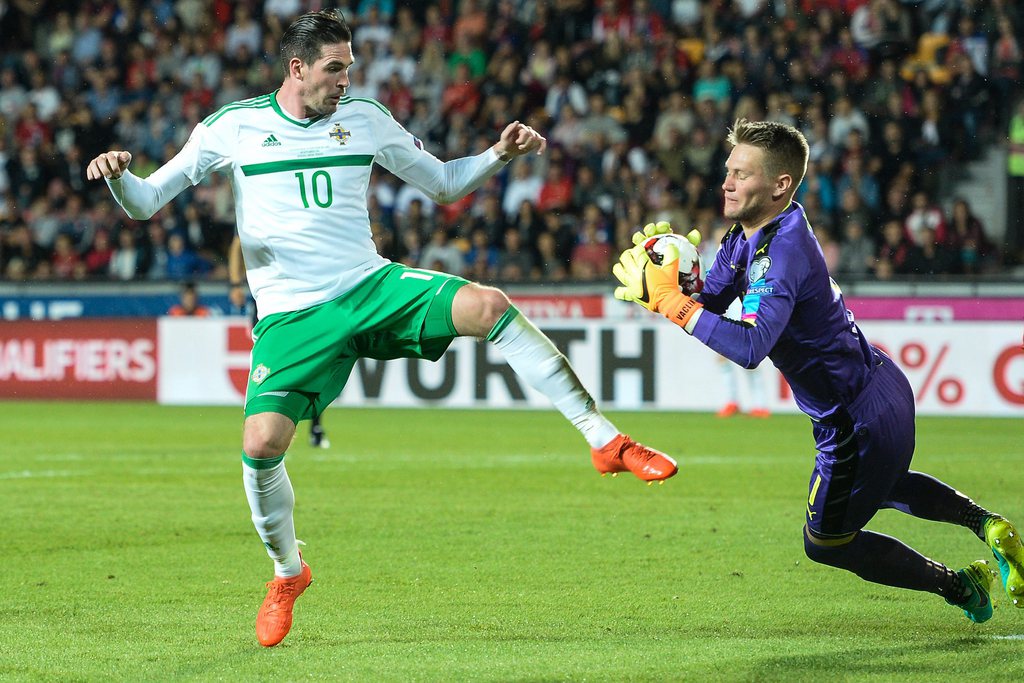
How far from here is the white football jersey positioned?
17.8 ft

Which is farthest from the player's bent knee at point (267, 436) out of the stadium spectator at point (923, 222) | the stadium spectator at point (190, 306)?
the stadium spectator at point (190, 306)

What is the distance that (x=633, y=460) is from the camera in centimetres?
495

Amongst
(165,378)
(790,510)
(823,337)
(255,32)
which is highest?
(255,32)

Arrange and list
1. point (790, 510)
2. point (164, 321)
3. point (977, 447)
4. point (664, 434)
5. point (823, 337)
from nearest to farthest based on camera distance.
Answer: point (823, 337) → point (790, 510) → point (977, 447) → point (664, 434) → point (164, 321)

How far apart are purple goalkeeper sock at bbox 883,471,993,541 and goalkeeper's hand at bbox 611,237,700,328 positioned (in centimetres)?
118

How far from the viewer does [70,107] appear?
23.1 metres

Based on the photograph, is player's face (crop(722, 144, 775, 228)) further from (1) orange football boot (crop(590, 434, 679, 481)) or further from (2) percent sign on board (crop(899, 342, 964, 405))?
(2) percent sign on board (crop(899, 342, 964, 405))

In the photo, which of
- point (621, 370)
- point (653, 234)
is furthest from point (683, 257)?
point (621, 370)

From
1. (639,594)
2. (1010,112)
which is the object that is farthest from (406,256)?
(639,594)

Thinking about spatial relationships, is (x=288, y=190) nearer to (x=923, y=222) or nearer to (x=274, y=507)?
(x=274, y=507)

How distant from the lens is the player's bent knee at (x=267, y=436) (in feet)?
16.9

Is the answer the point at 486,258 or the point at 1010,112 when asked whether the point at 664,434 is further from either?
the point at 1010,112

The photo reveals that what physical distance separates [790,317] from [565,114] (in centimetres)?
1521

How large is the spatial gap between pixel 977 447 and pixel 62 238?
540 inches
